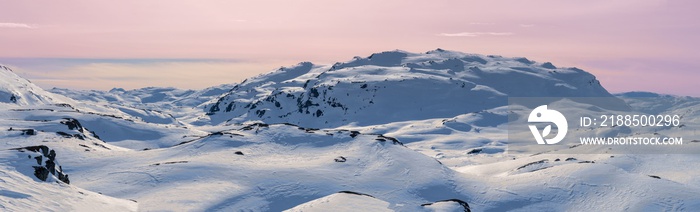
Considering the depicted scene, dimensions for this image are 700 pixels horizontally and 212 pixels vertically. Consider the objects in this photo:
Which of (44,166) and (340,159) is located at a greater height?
(44,166)

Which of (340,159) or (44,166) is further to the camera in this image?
(340,159)

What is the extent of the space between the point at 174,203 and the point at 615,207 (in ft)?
160

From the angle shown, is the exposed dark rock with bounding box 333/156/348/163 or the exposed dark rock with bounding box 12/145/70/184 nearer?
the exposed dark rock with bounding box 12/145/70/184

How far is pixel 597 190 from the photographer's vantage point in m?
70.1

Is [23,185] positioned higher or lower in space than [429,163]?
higher

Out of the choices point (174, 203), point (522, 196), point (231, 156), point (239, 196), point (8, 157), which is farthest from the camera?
point (231, 156)

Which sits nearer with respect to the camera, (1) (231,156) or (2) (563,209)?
(2) (563,209)

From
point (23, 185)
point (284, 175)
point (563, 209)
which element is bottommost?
point (563, 209)

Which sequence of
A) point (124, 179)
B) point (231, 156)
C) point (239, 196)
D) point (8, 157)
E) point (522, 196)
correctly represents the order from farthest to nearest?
point (231, 156)
point (522, 196)
point (124, 179)
point (239, 196)
point (8, 157)

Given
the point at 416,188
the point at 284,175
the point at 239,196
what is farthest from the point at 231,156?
the point at 416,188

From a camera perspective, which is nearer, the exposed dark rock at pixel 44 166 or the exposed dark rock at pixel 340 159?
the exposed dark rock at pixel 44 166

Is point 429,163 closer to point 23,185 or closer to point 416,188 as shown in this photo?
point 416,188

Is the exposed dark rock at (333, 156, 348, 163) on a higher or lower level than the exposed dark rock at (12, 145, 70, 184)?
lower

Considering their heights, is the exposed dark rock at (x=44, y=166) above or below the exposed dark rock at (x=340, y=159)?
above
